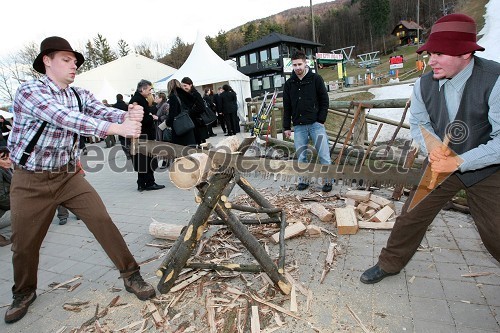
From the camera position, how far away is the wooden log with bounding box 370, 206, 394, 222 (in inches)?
138

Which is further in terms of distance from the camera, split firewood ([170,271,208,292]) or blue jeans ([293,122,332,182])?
A: blue jeans ([293,122,332,182])

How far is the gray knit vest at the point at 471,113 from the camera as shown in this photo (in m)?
1.88

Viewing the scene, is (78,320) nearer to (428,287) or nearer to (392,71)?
(428,287)

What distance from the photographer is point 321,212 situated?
3.73 m

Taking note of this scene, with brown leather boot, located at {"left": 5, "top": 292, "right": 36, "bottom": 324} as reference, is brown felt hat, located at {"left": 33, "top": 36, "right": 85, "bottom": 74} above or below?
above

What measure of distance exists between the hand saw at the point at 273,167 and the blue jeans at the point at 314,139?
1.87 metres

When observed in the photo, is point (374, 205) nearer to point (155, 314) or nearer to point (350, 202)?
point (350, 202)

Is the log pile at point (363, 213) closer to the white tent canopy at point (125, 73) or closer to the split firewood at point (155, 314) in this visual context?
the split firewood at point (155, 314)

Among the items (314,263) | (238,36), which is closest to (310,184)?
(314,263)

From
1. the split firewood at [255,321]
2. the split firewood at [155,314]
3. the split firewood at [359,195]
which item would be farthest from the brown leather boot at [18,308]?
the split firewood at [359,195]

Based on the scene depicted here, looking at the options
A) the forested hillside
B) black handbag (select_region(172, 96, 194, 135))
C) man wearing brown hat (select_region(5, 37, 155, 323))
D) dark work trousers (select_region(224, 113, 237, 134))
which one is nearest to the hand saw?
man wearing brown hat (select_region(5, 37, 155, 323))

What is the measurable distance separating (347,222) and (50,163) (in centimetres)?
276

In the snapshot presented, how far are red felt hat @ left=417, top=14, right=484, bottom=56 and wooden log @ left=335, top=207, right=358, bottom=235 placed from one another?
1.92 metres

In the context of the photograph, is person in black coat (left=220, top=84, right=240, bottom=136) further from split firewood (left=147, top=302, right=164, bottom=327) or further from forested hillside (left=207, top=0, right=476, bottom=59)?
forested hillside (left=207, top=0, right=476, bottom=59)
